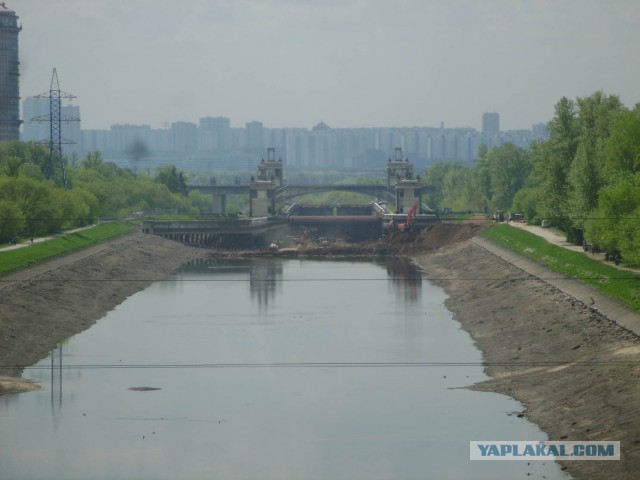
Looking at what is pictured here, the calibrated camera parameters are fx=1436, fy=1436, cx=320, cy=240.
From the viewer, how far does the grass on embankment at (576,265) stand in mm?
67062

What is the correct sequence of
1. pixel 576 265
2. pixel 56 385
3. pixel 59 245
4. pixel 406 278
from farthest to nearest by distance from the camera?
pixel 406 278, pixel 59 245, pixel 576 265, pixel 56 385

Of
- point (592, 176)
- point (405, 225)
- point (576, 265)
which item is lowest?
point (405, 225)

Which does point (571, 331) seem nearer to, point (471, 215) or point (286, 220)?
point (471, 215)

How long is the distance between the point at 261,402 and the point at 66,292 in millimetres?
32999

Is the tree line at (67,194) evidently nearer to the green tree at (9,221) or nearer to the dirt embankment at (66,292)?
the green tree at (9,221)

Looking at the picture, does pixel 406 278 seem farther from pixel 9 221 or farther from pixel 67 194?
pixel 67 194

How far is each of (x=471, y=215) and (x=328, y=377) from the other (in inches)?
3870

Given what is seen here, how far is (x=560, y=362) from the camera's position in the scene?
58562mm

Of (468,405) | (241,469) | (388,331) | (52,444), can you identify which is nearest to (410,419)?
(468,405)

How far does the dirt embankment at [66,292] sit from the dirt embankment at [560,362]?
20346mm

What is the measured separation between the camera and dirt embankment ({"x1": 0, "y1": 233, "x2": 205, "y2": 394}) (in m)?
66.8

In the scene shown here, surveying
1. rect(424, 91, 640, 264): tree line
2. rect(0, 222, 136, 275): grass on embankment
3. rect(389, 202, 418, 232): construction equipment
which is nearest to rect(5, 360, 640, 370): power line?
rect(424, 91, 640, 264): tree line

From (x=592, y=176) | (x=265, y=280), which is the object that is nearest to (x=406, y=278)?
(x=265, y=280)

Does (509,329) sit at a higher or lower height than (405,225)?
lower
